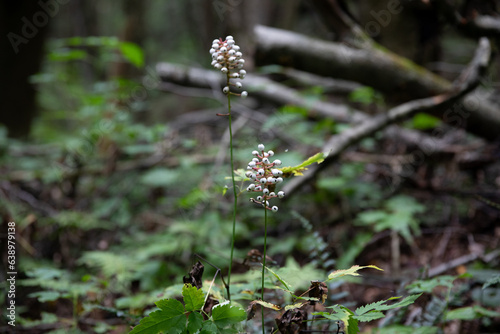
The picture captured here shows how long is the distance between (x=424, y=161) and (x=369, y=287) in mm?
1507

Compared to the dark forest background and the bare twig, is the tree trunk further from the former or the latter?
the bare twig

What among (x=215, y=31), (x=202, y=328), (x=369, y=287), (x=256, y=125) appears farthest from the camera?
(x=215, y=31)

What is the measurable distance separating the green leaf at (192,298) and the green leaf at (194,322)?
3 cm

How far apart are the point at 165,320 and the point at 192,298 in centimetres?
11

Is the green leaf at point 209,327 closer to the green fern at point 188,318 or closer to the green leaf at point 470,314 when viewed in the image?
the green fern at point 188,318

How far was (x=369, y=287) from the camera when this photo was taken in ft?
8.13

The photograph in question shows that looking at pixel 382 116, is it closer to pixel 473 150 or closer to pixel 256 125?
pixel 473 150

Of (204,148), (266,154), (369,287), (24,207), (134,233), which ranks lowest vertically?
(369,287)

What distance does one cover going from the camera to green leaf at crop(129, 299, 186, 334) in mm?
1032

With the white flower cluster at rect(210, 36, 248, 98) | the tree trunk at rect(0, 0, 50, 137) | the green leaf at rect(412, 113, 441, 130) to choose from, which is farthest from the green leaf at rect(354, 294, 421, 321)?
the tree trunk at rect(0, 0, 50, 137)

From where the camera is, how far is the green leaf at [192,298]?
105 centimetres

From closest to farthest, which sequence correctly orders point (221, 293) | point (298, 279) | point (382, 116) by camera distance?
point (221, 293)
point (298, 279)
point (382, 116)

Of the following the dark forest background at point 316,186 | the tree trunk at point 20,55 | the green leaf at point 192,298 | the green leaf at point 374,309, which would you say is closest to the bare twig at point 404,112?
the dark forest background at point 316,186

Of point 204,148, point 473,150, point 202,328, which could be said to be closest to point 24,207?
point 204,148
